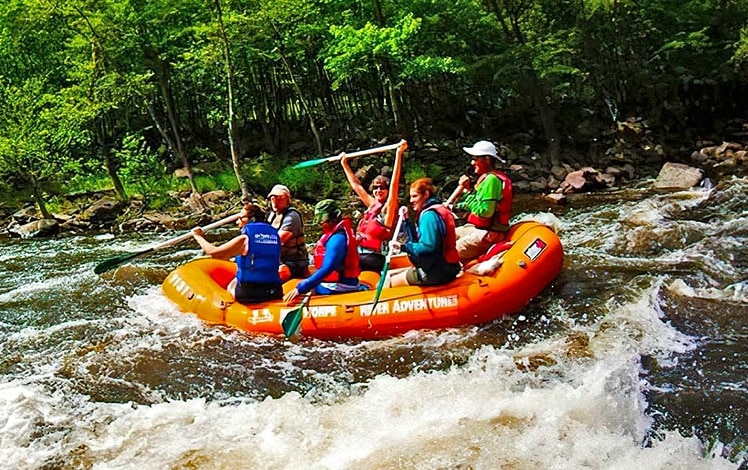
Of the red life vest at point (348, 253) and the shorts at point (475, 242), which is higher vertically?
the red life vest at point (348, 253)

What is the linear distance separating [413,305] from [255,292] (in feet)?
5.33

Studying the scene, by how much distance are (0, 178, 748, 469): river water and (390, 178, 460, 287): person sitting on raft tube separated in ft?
1.93

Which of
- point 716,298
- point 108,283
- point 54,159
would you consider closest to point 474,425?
point 716,298

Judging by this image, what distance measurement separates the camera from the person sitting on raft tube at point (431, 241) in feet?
20.3

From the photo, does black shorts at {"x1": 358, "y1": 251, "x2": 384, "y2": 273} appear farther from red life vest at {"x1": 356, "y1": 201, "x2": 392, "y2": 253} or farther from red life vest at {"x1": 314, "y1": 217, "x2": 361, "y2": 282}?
red life vest at {"x1": 314, "y1": 217, "x2": 361, "y2": 282}

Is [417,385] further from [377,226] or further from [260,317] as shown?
[377,226]

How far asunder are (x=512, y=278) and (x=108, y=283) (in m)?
5.69

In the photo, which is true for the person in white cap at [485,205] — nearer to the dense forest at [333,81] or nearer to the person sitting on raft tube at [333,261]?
the person sitting on raft tube at [333,261]

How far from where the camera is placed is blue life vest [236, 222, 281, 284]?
6.30 m

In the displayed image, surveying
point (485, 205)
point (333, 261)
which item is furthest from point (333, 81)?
point (333, 261)

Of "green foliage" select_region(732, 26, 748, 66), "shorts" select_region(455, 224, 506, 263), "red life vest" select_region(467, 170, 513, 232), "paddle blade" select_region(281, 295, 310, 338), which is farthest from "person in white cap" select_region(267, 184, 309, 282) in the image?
"green foliage" select_region(732, 26, 748, 66)

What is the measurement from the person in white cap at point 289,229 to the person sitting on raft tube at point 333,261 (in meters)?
0.56

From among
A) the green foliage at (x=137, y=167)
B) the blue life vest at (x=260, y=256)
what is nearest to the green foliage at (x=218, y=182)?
the green foliage at (x=137, y=167)

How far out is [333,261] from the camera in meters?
6.34
